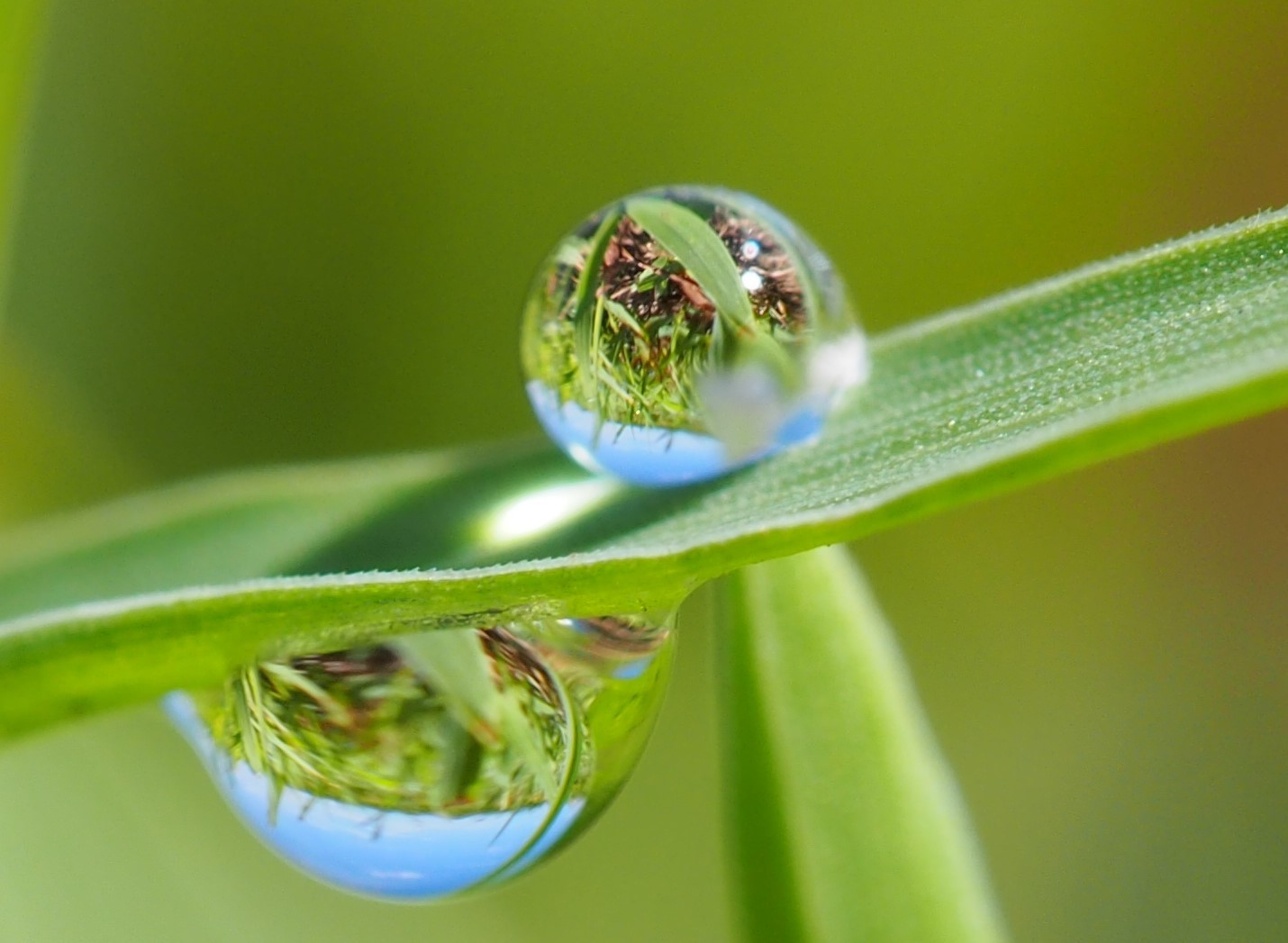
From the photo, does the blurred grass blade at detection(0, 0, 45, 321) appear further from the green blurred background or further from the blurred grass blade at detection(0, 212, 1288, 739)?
the green blurred background

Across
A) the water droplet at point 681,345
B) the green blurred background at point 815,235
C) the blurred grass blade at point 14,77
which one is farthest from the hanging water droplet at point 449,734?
the green blurred background at point 815,235

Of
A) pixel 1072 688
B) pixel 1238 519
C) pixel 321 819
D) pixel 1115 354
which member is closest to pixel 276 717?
pixel 321 819

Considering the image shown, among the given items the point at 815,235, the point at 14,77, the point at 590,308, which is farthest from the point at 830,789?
the point at 815,235

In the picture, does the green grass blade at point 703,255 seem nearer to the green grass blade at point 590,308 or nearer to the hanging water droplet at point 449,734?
the green grass blade at point 590,308

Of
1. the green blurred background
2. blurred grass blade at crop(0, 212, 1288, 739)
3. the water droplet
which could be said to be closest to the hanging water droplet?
blurred grass blade at crop(0, 212, 1288, 739)

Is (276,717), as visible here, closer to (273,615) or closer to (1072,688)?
(273,615)

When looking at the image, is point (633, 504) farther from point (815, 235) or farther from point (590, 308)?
point (815, 235)
